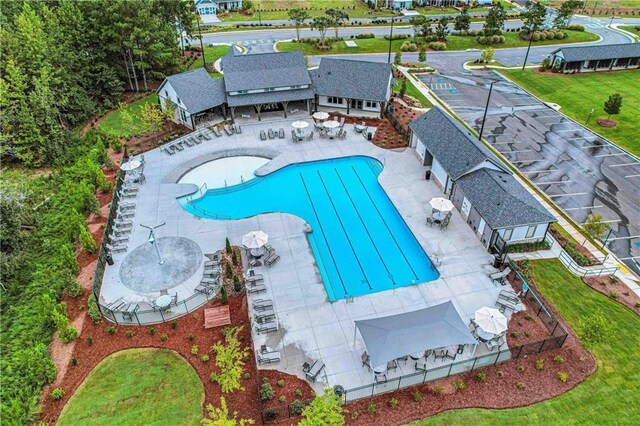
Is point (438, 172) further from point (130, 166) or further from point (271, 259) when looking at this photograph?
point (130, 166)

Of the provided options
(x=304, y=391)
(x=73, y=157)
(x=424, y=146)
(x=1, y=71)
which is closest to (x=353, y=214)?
(x=424, y=146)

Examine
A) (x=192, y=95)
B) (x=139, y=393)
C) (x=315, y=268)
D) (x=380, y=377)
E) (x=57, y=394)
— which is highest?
(x=192, y=95)

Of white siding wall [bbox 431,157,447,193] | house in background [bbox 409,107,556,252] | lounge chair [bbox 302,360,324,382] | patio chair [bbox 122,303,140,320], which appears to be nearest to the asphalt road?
house in background [bbox 409,107,556,252]

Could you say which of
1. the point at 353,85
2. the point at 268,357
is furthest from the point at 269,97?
the point at 268,357

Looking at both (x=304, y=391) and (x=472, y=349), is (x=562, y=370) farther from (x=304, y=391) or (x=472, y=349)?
(x=304, y=391)

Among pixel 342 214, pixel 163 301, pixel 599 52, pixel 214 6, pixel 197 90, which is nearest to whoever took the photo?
pixel 163 301

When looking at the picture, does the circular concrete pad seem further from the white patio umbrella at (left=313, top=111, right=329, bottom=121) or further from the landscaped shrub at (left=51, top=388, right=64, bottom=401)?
the white patio umbrella at (left=313, top=111, right=329, bottom=121)

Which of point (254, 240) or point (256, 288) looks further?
point (254, 240)
